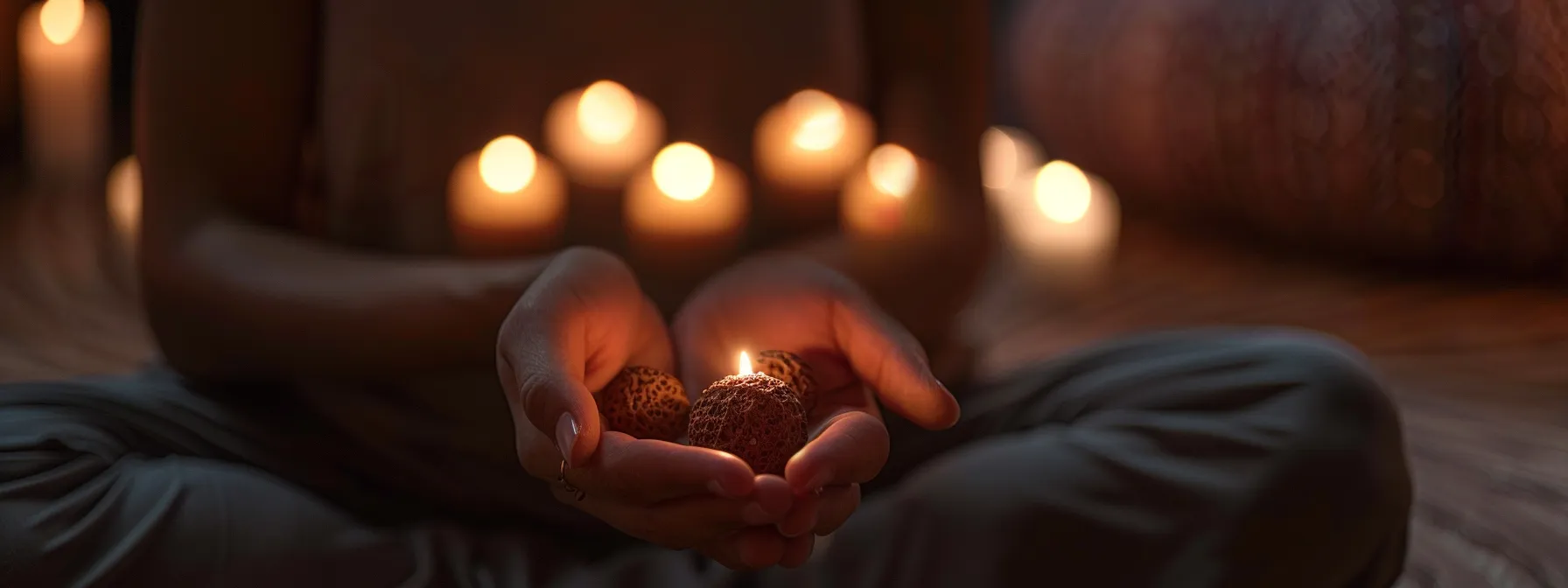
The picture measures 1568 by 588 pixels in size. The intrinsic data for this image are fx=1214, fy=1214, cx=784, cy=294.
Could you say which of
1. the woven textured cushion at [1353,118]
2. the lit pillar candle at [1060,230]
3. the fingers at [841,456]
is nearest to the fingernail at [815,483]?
the fingers at [841,456]

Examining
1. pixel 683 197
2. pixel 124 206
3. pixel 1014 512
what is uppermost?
pixel 683 197

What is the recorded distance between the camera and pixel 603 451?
1.71ft

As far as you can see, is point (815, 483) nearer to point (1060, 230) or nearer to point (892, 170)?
point (892, 170)

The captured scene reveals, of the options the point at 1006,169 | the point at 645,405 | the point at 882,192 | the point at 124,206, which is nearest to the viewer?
the point at 645,405

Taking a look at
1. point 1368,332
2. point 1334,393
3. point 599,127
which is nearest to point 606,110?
point 599,127

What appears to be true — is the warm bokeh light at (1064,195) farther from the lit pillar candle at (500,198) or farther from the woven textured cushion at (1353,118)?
the lit pillar candle at (500,198)

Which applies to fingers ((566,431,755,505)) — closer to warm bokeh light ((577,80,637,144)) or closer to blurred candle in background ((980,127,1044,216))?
warm bokeh light ((577,80,637,144))

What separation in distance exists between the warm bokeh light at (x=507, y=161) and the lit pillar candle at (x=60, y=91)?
166 cm

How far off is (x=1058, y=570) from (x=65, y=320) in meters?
1.37

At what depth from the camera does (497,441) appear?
799mm

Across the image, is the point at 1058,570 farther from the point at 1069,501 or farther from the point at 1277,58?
the point at 1277,58

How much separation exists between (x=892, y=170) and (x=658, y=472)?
0.46m

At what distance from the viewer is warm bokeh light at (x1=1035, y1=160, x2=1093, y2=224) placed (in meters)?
1.83

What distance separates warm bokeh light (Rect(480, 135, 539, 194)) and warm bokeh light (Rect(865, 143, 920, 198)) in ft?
0.82
